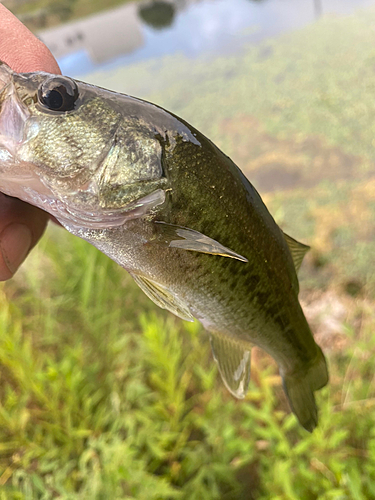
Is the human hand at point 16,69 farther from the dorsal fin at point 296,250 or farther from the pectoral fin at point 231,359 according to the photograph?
the dorsal fin at point 296,250

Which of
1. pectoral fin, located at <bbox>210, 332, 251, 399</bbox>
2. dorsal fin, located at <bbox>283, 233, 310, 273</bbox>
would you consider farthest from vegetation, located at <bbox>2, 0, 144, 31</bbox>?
pectoral fin, located at <bbox>210, 332, 251, 399</bbox>

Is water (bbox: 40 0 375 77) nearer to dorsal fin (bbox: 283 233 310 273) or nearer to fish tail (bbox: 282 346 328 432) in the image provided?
dorsal fin (bbox: 283 233 310 273)

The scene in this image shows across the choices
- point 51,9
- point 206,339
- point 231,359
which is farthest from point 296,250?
point 51,9

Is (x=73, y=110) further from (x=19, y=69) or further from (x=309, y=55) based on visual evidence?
(x=309, y=55)

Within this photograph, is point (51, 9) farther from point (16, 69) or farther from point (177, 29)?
point (16, 69)

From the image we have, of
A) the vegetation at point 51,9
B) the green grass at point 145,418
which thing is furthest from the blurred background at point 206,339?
the vegetation at point 51,9

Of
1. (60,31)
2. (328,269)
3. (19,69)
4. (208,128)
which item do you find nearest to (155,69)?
(208,128)
